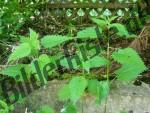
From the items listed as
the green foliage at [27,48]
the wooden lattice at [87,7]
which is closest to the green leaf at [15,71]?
the green foliage at [27,48]

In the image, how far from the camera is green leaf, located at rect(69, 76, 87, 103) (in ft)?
5.61

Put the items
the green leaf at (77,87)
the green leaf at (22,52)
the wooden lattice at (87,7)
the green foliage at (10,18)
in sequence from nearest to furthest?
1. the green leaf at (77,87)
2. the green leaf at (22,52)
3. the green foliage at (10,18)
4. the wooden lattice at (87,7)

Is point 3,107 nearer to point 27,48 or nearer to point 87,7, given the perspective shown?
point 27,48

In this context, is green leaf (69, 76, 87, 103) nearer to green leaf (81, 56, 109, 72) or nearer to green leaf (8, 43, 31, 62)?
green leaf (81, 56, 109, 72)

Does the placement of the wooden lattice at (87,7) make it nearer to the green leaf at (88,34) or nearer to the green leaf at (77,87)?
the green leaf at (88,34)

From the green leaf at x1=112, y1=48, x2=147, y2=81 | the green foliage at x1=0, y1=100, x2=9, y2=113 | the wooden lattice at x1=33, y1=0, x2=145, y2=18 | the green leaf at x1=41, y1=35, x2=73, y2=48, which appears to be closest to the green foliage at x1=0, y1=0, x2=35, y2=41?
the wooden lattice at x1=33, y1=0, x2=145, y2=18

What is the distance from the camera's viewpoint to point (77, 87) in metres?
1.75

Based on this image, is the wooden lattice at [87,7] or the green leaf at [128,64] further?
the wooden lattice at [87,7]

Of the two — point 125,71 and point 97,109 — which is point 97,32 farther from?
point 97,109

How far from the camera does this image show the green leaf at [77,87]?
1.71 m

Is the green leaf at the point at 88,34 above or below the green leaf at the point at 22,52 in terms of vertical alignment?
above

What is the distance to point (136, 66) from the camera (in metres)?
1.86

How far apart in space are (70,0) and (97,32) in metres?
3.15

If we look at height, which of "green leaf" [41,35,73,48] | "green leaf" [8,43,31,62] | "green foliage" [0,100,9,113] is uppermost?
"green leaf" [41,35,73,48]
